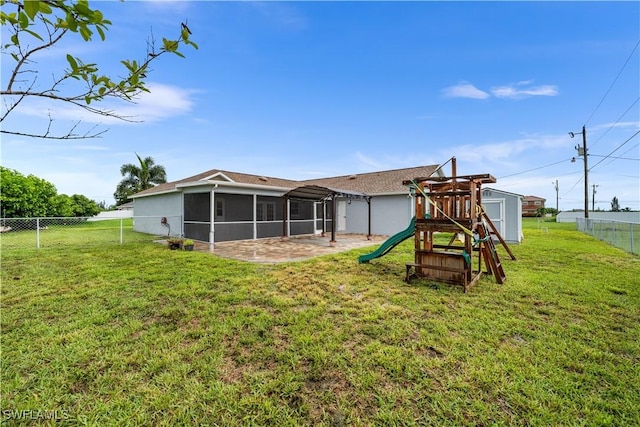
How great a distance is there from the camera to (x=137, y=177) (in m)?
29.4

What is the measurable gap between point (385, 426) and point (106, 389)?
95.9 inches

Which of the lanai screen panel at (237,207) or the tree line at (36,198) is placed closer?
the lanai screen panel at (237,207)

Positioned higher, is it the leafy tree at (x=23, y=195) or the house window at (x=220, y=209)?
the leafy tree at (x=23, y=195)

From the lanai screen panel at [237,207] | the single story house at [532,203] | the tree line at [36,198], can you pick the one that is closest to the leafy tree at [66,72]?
the lanai screen panel at [237,207]

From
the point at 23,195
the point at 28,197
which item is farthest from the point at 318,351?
the point at 28,197

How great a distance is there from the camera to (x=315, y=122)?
16.3 meters

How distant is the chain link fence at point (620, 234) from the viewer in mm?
8969

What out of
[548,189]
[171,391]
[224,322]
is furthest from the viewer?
[548,189]

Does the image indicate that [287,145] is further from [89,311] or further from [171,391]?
[171,391]

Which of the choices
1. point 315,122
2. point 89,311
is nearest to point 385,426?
point 89,311

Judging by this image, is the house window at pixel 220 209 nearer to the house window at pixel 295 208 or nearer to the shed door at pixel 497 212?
the house window at pixel 295 208

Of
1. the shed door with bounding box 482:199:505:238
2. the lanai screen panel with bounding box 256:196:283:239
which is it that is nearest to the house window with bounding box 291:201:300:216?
the lanai screen panel with bounding box 256:196:283:239

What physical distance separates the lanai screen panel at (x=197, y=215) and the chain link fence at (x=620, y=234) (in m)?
15.7

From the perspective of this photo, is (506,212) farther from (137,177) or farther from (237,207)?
(137,177)
